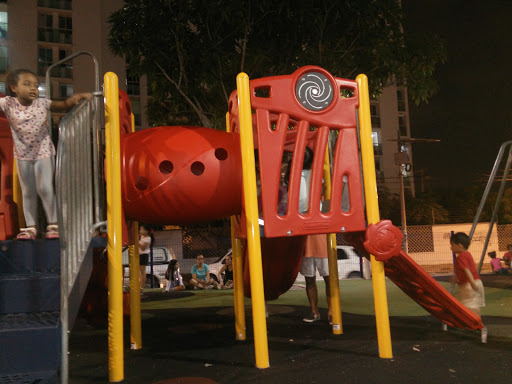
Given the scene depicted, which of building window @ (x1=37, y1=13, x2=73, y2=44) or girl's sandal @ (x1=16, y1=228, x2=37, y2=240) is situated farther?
building window @ (x1=37, y1=13, x2=73, y2=44)

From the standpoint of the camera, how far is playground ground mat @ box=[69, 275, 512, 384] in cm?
329

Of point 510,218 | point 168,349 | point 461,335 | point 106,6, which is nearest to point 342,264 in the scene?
point 461,335

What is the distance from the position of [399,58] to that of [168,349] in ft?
26.8

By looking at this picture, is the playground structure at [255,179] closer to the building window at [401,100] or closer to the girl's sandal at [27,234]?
the girl's sandal at [27,234]

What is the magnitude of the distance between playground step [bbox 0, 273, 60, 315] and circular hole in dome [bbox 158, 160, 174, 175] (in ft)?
4.84

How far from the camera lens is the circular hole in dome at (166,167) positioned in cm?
400

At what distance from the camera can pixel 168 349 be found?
14.5 feet

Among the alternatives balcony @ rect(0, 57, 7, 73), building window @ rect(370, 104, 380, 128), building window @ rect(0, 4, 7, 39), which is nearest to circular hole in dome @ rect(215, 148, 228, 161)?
balcony @ rect(0, 57, 7, 73)

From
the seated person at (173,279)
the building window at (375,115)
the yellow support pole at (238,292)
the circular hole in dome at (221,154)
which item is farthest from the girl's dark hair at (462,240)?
the building window at (375,115)

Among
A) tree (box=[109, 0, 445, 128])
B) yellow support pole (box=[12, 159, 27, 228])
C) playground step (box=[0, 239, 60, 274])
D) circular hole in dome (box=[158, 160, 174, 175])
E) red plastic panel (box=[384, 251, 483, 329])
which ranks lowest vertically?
red plastic panel (box=[384, 251, 483, 329])

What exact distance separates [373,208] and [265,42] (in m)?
6.39

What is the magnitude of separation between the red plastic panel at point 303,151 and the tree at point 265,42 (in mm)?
5324

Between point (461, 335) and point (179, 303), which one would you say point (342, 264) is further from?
point (461, 335)

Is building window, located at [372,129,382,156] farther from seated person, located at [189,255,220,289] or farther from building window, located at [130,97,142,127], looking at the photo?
seated person, located at [189,255,220,289]
